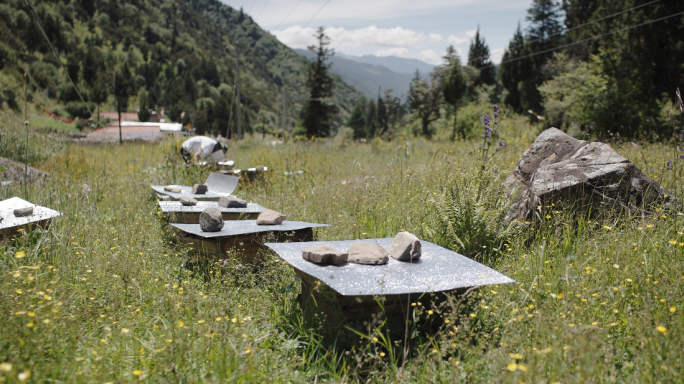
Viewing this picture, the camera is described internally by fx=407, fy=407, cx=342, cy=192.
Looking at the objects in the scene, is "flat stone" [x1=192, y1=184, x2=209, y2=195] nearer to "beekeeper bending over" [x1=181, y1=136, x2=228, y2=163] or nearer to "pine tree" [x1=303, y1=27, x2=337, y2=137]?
"beekeeper bending over" [x1=181, y1=136, x2=228, y2=163]

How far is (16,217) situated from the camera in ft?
11.6

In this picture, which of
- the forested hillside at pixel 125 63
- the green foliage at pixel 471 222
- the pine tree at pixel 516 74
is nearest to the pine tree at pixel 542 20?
the pine tree at pixel 516 74

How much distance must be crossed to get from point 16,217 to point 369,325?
3332 millimetres

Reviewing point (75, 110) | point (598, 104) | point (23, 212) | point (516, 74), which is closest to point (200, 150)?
point (23, 212)

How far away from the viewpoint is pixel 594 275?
8.70ft

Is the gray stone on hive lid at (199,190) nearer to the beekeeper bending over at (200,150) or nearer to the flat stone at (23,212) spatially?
the flat stone at (23,212)

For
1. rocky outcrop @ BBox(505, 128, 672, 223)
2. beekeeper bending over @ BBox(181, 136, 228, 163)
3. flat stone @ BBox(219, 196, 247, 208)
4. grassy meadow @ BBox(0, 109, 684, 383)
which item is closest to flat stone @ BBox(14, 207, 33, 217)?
grassy meadow @ BBox(0, 109, 684, 383)

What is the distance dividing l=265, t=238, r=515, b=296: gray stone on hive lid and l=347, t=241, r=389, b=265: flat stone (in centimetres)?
4

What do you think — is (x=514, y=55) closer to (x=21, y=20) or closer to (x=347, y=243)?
(x=347, y=243)

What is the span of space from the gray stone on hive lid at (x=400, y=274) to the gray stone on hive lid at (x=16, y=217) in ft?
7.42

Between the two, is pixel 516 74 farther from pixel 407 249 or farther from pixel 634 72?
pixel 407 249

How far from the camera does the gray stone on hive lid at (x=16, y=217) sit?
11.0 feet

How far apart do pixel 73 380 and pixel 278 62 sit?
16091cm

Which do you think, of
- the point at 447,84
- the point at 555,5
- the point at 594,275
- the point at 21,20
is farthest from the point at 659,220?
the point at 21,20
